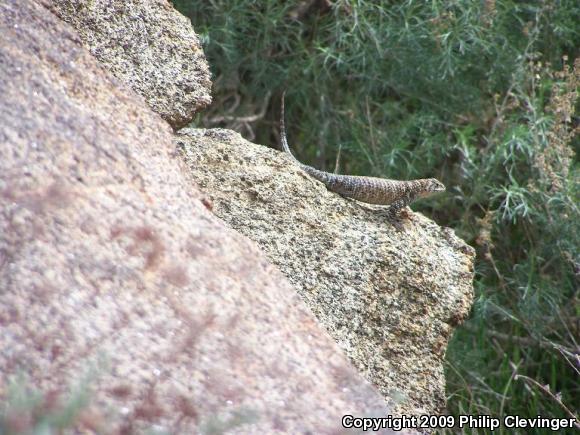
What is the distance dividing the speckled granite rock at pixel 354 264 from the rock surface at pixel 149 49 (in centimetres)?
29

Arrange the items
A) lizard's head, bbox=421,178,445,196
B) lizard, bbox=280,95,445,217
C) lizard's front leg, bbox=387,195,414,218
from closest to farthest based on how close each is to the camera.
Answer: lizard's front leg, bbox=387,195,414,218
lizard, bbox=280,95,445,217
lizard's head, bbox=421,178,445,196

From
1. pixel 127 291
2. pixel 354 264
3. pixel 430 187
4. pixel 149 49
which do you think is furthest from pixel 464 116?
pixel 127 291

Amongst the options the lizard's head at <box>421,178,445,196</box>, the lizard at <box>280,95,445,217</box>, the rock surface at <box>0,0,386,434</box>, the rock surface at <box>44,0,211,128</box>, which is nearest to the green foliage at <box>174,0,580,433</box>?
the lizard's head at <box>421,178,445,196</box>

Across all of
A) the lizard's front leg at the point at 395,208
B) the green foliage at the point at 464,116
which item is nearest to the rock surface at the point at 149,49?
the lizard's front leg at the point at 395,208

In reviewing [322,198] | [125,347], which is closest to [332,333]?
[322,198]

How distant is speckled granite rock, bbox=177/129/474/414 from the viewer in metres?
3.65

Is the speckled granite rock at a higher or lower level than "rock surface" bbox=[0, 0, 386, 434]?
lower

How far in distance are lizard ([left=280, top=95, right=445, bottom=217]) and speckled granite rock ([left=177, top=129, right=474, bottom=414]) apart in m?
0.25

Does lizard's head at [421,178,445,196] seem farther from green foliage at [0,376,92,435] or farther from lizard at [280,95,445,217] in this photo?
green foliage at [0,376,92,435]

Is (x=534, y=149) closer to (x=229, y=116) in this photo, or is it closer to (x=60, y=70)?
(x=229, y=116)

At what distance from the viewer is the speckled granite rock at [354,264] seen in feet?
12.0

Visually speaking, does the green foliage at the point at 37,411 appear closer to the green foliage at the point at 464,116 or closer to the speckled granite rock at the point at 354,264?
the speckled granite rock at the point at 354,264

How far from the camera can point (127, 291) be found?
2.55 m

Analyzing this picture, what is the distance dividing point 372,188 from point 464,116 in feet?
7.63
